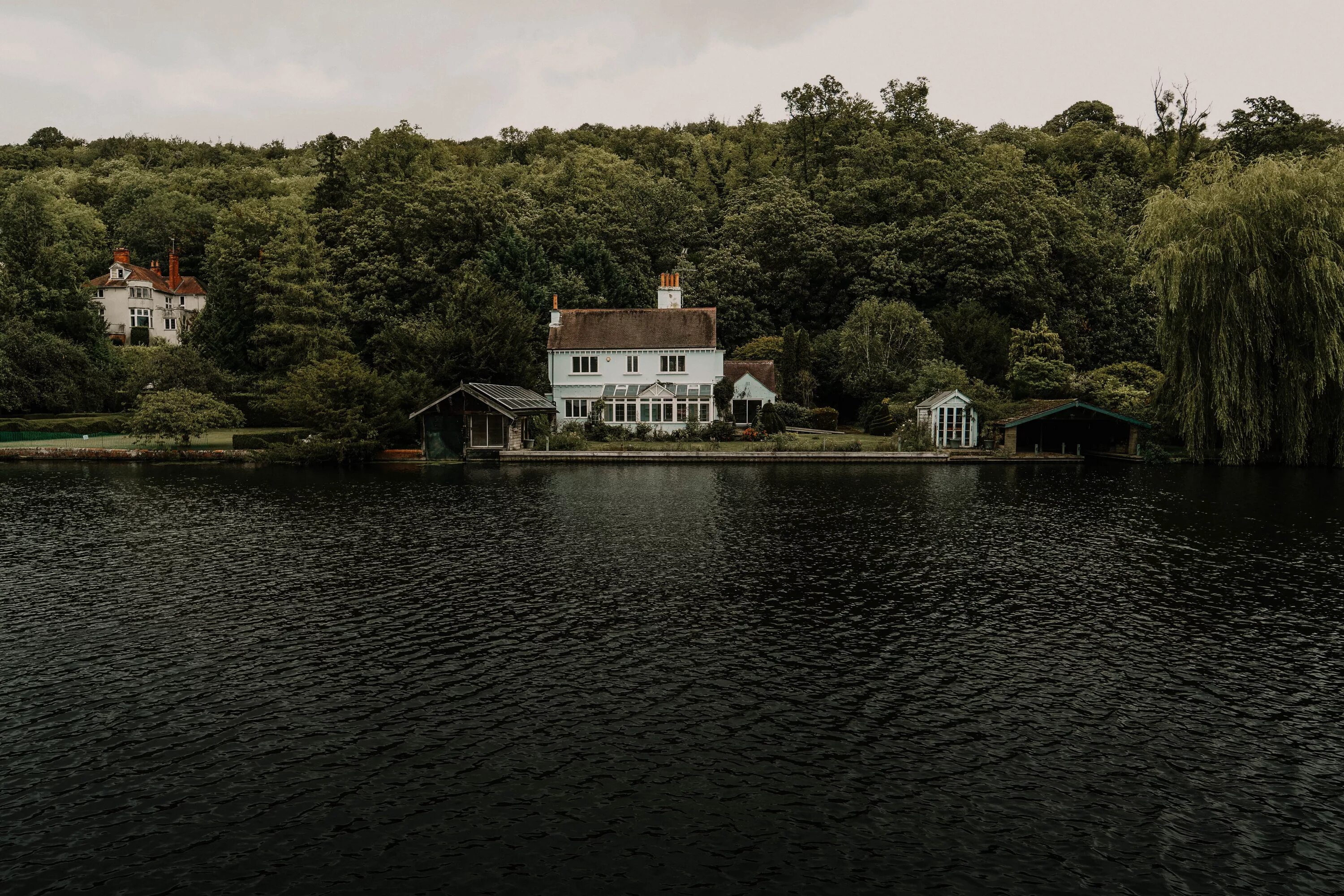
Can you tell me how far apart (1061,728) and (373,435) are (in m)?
48.0

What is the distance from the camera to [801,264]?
274ft

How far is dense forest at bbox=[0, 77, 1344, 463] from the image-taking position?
46.8m

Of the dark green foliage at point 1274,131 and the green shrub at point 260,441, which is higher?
the dark green foliage at point 1274,131

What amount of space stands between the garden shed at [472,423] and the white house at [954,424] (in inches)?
1088

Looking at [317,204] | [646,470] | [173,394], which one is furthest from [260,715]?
[317,204]

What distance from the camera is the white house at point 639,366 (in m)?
63.7

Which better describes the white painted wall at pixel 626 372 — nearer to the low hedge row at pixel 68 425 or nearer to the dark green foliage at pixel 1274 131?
the low hedge row at pixel 68 425

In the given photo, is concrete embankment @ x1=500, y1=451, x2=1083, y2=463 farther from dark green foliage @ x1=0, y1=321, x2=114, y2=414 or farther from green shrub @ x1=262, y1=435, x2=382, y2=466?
dark green foliage @ x1=0, y1=321, x2=114, y2=414

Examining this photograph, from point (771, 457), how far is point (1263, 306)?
27.9 metres

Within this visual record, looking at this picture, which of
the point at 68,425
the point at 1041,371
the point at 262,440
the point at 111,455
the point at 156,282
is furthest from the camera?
the point at 156,282

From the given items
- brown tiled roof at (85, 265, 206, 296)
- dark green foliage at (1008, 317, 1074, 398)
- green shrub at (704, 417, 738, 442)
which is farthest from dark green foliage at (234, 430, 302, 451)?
dark green foliage at (1008, 317, 1074, 398)

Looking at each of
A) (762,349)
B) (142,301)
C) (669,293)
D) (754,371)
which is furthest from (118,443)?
(762,349)

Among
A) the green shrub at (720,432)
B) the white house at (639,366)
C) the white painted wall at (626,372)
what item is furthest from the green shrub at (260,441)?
the green shrub at (720,432)

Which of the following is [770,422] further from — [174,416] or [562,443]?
[174,416]
